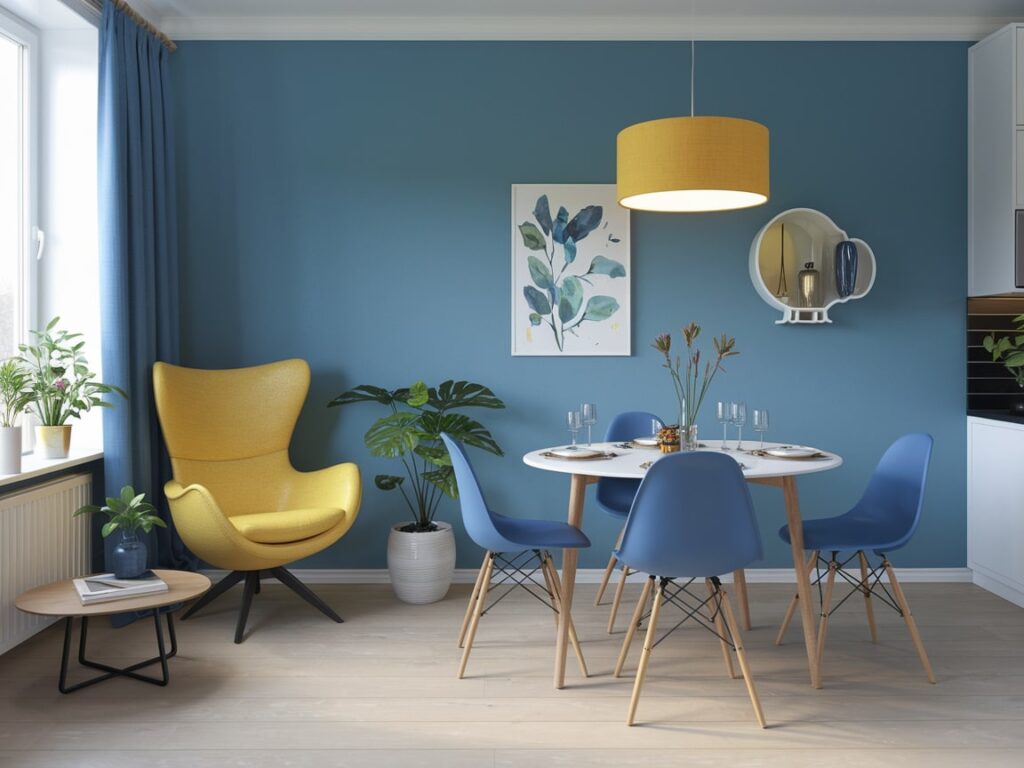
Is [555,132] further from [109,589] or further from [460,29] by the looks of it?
[109,589]

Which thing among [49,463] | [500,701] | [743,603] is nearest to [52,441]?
[49,463]

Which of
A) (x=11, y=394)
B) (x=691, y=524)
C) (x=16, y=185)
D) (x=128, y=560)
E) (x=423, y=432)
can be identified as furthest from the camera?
(x=423, y=432)

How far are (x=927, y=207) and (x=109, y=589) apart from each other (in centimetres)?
398

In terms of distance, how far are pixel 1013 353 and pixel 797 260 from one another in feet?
3.62

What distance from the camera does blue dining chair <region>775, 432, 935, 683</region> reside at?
292cm

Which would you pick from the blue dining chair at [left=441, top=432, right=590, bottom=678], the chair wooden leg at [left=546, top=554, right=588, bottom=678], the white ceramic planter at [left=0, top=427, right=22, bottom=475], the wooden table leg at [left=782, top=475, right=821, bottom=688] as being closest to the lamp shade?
the wooden table leg at [left=782, top=475, right=821, bottom=688]

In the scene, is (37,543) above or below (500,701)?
above

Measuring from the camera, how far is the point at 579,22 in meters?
4.11

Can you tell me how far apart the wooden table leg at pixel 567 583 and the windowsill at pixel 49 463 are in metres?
1.95

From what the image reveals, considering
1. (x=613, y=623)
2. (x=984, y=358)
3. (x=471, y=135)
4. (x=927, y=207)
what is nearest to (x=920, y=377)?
(x=984, y=358)

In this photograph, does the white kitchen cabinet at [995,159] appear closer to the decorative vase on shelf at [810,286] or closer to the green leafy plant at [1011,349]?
the green leafy plant at [1011,349]

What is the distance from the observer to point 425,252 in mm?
4188

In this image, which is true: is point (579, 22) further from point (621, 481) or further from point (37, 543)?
point (37, 543)

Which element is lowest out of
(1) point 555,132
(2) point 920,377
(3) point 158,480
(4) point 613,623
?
(4) point 613,623
